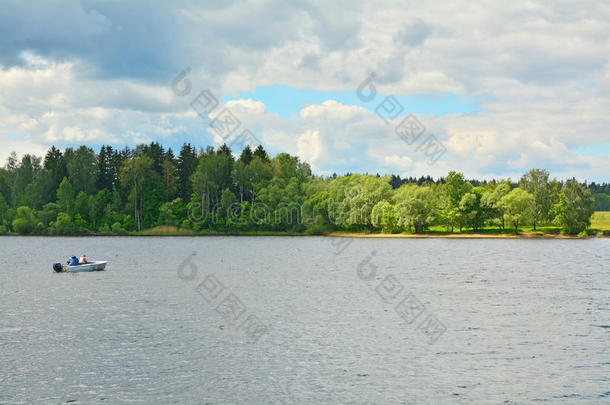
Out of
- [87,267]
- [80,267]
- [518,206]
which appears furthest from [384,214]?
[80,267]

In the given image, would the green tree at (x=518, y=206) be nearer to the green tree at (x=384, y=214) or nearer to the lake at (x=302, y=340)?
the green tree at (x=384, y=214)

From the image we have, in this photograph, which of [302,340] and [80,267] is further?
[80,267]

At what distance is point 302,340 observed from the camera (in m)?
36.9

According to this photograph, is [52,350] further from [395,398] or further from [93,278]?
[93,278]

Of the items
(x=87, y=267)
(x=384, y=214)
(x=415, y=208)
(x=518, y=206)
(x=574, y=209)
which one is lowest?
(x=87, y=267)

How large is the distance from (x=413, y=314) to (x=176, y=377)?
81.2ft

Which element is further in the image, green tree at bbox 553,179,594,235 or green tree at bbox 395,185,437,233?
green tree at bbox 553,179,594,235

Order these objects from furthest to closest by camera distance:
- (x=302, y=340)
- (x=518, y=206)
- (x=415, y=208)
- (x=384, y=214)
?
(x=518, y=206) < (x=384, y=214) < (x=415, y=208) < (x=302, y=340)

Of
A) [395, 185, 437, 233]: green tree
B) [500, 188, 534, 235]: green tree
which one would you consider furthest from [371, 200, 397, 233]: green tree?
[500, 188, 534, 235]: green tree

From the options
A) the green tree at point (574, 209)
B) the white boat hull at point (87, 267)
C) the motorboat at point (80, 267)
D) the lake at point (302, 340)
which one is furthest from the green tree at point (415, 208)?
the motorboat at point (80, 267)

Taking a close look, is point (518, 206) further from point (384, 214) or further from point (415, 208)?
point (384, 214)

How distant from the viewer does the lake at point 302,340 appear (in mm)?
26938

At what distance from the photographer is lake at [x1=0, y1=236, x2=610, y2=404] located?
26938mm

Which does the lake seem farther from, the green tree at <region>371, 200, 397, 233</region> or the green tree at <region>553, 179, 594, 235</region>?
the green tree at <region>553, 179, 594, 235</region>
